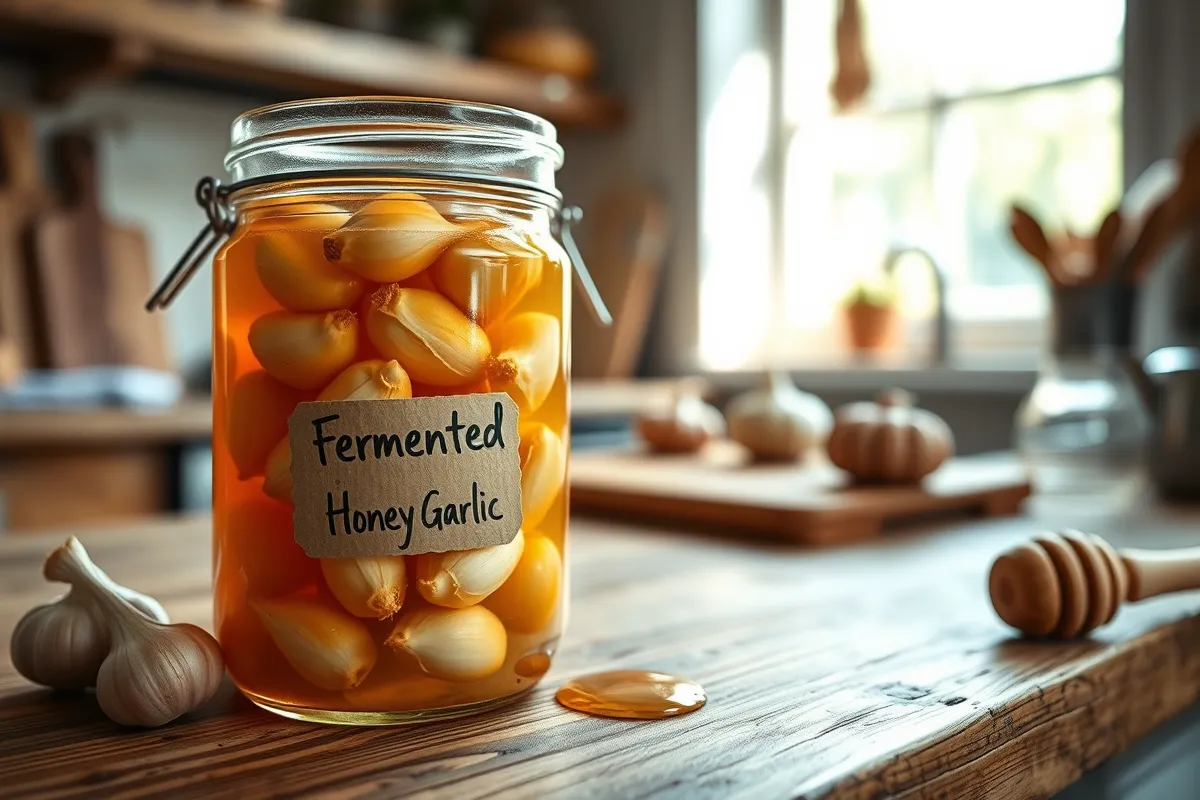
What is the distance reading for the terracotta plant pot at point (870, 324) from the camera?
7.20 feet

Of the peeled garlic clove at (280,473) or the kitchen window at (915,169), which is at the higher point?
the kitchen window at (915,169)

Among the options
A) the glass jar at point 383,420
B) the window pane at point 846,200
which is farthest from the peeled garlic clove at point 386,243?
the window pane at point 846,200

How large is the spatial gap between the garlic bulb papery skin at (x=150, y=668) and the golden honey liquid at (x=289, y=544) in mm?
14

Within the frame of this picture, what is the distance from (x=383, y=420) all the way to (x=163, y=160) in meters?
2.12

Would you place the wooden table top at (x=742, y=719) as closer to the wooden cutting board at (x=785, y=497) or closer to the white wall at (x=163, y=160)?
the wooden cutting board at (x=785, y=497)

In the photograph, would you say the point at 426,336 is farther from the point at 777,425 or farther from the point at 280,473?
the point at 777,425

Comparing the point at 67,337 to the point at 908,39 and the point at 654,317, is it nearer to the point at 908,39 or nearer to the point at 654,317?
the point at 654,317

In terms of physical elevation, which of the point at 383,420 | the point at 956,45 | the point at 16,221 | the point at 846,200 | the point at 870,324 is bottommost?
the point at 383,420

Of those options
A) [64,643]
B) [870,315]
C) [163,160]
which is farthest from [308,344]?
[163,160]

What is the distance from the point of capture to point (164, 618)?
1.38ft

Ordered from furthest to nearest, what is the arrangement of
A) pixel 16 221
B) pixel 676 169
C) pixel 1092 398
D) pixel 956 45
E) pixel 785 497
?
pixel 676 169, pixel 956 45, pixel 16 221, pixel 1092 398, pixel 785 497

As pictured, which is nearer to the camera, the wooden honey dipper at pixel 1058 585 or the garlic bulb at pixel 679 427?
the wooden honey dipper at pixel 1058 585

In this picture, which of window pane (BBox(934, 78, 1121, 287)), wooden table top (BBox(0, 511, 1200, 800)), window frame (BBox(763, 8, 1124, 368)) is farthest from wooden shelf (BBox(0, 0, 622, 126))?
wooden table top (BBox(0, 511, 1200, 800))

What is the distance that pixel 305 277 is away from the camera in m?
0.36
